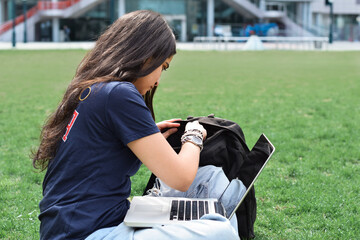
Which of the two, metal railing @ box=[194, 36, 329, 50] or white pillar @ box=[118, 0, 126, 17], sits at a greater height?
white pillar @ box=[118, 0, 126, 17]

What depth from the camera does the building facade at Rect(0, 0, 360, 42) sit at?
42.8 m

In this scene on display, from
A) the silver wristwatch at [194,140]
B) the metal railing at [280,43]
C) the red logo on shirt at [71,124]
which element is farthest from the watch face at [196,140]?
the metal railing at [280,43]

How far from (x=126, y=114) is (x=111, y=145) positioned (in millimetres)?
162

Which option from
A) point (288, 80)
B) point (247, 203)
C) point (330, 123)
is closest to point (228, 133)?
point (247, 203)

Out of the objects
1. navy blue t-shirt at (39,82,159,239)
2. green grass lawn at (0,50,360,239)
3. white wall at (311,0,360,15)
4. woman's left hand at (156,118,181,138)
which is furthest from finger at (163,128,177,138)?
white wall at (311,0,360,15)

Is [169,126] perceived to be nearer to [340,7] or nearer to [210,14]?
[210,14]

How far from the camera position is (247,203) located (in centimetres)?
299

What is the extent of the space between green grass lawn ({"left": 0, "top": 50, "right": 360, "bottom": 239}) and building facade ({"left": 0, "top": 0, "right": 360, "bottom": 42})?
29531 millimetres

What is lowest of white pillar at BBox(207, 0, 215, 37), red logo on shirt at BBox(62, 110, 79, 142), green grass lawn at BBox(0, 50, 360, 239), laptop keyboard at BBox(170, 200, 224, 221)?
green grass lawn at BBox(0, 50, 360, 239)

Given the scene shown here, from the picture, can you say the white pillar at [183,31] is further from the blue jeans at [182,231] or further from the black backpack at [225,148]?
the blue jeans at [182,231]

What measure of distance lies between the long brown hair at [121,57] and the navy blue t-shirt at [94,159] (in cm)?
7

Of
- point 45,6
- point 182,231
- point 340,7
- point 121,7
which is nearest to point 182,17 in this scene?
point 121,7

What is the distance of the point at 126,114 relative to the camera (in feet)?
6.50

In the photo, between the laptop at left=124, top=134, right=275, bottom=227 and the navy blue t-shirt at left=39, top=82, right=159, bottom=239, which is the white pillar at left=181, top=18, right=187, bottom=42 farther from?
the navy blue t-shirt at left=39, top=82, right=159, bottom=239
